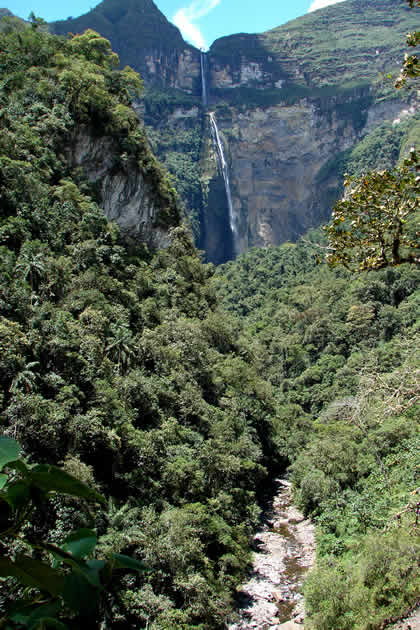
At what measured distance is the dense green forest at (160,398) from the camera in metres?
14.3

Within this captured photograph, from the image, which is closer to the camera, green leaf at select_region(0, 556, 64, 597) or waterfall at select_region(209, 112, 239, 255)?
green leaf at select_region(0, 556, 64, 597)

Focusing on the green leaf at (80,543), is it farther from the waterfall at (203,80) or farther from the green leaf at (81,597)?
the waterfall at (203,80)

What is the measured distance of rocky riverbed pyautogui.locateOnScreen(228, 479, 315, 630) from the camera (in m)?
16.2

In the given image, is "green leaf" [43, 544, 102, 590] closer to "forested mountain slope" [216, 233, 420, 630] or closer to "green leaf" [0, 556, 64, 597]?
"green leaf" [0, 556, 64, 597]

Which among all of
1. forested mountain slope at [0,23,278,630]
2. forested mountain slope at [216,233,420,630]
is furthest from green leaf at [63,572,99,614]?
forested mountain slope at [0,23,278,630]

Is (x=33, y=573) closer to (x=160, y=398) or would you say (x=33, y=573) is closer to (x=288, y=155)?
(x=160, y=398)

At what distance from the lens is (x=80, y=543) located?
794 millimetres

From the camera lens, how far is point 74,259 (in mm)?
28188

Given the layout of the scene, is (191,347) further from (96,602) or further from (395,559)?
(96,602)

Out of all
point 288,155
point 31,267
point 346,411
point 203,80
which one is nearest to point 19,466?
point 346,411

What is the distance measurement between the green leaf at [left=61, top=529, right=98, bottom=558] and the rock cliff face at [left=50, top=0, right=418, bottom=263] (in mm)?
93344

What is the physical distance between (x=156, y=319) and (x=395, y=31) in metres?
127

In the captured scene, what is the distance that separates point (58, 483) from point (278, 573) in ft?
70.5

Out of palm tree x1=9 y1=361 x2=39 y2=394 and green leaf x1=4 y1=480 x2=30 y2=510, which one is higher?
green leaf x1=4 y1=480 x2=30 y2=510
